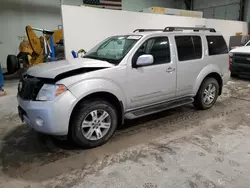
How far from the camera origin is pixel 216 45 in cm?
416

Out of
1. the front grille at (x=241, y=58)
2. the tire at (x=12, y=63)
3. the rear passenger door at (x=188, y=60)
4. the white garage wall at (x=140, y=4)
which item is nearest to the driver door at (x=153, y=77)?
the rear passenger door at (x=188, y=60)

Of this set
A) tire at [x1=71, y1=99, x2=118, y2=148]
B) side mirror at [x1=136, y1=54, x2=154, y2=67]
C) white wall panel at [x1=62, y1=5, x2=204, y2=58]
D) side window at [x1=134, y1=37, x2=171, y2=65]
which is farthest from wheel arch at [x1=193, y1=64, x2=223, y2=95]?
white wall panel at [x1=62, y1=5, x2=204, y2=58]

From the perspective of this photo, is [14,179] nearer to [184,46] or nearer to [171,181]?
[171,181]

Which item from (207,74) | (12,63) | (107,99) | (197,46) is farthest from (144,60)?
(12,63)

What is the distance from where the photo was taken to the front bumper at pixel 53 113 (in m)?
2.41

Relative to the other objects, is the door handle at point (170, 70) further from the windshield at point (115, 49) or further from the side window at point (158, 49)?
the windshield at point (115, 49)

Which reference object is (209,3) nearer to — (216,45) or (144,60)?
(216,45)

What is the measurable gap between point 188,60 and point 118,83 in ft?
4.99

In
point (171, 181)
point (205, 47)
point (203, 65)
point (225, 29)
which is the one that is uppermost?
point (225, 29)

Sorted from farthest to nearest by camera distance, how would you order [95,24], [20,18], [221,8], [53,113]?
[221,8] → [20,18] → [95,24] → [53,113]

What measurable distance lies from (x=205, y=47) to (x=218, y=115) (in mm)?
1339

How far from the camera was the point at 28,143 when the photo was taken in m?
3.02

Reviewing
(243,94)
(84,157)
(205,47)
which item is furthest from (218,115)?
(84,157)

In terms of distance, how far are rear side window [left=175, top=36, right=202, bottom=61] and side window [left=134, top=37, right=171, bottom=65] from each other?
0.26m
